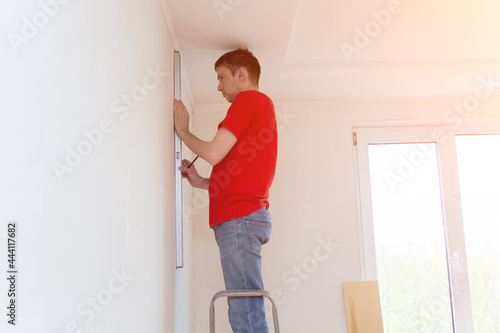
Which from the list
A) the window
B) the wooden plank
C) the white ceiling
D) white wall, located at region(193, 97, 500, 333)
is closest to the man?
the white ceiling

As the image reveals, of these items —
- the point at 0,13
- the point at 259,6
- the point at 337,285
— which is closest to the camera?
the point at 0,13

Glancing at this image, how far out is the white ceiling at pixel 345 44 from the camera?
2279 millimetres

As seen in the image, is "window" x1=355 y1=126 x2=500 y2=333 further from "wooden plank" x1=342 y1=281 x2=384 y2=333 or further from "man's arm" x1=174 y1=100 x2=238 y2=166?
"man's arm" x1=174 y1=100 x2=238 y2=166

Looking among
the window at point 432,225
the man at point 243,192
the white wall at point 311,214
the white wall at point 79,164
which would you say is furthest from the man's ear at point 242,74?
the window at point 432,225

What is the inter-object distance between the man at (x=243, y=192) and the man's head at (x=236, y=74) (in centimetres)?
23

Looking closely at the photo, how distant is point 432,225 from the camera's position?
11.8 feet

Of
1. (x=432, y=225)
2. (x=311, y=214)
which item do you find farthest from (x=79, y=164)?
Result: (x=432, y=225)

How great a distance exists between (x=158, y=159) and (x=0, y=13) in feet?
3.92

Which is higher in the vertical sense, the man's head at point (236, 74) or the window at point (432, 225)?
the man's head at point (236, 74)

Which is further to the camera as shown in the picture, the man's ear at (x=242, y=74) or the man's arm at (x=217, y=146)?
the man's ear at (x=242, y=74)

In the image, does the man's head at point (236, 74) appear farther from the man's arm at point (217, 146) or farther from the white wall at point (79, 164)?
the white wall at point (79, 164)

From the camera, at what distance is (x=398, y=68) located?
123 inches

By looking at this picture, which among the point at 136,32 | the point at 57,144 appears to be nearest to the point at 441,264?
the point at 136,32

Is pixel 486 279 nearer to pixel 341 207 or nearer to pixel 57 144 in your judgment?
pixel 341 207
